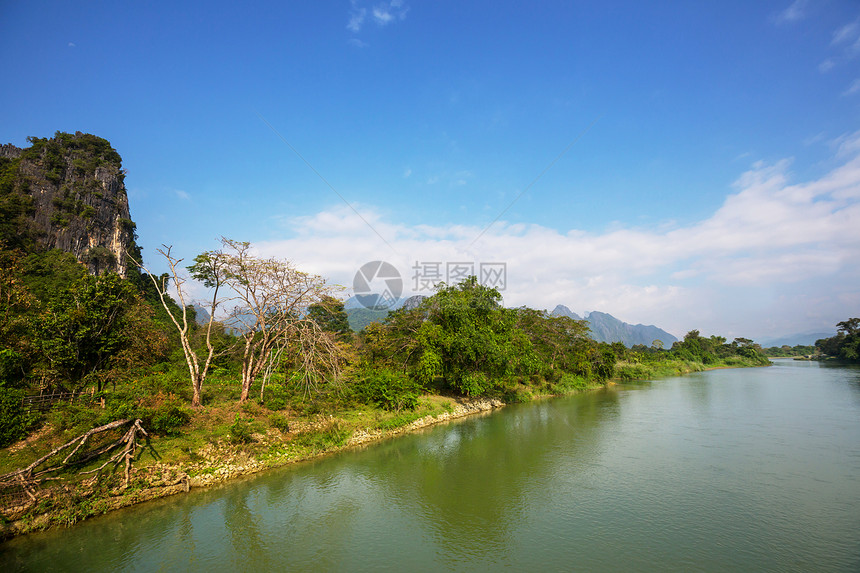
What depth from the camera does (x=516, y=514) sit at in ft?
35.3

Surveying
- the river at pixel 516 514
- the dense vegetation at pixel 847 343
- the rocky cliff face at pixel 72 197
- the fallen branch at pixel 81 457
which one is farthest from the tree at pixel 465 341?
the dense vegetation at pixel 847 343

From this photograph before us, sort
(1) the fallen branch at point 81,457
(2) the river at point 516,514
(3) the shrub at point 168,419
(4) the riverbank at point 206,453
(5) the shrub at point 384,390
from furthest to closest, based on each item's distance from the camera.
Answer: (5) the shrub at point 384,390 < (3) the shrub at point 168,419 < (4) the riverbank at point 206,453 < (1) the fallen branch at point 81,457 < (2) the river at point 516,514

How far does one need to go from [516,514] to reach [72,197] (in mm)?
78571

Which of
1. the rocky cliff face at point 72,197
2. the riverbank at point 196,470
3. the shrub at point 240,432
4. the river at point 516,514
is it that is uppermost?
the rocky cliff face at point 72,197

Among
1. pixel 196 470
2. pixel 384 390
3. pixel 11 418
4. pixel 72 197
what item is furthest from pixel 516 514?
pixel 72 197

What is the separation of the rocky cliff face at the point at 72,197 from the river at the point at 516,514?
5631 centimetres

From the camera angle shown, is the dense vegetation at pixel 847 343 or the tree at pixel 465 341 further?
the dense vegetation at pixel 847 343

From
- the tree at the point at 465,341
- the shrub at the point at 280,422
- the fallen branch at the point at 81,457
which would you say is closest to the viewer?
the fallen branch at the point at 81,457

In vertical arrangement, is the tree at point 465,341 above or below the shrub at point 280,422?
above

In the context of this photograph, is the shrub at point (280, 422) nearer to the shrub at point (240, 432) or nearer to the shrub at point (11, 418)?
the shrub at point (240, 432)

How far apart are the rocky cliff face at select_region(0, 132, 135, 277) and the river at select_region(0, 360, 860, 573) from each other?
185ft

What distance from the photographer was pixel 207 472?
1292 cm

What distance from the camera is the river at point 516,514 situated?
855cm

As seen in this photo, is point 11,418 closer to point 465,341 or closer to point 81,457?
point 81,457
